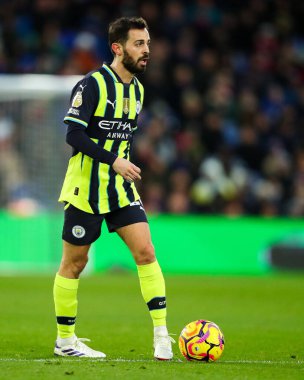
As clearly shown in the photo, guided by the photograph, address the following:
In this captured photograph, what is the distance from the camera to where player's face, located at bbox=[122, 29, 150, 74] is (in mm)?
7168

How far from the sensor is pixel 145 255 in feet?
23.1

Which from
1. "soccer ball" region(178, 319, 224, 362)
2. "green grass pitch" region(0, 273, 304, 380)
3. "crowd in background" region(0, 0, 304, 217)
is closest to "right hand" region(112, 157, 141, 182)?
"soccer ball" region(178, 319, 224, 362)

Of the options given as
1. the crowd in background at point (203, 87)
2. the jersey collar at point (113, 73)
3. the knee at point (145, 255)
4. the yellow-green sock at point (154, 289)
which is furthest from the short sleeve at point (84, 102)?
the crowd in background at point (203, 87)

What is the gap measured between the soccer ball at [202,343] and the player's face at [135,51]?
5.88 feet

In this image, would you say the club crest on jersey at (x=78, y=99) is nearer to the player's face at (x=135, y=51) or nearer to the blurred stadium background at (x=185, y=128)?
the player's face at (x=135, y=51)

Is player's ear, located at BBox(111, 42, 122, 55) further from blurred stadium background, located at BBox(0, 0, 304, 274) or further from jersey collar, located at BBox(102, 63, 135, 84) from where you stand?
blurred stadium background, located at BBox(0, 0, 304, 274)

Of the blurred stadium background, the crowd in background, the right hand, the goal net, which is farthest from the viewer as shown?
the crowd in background

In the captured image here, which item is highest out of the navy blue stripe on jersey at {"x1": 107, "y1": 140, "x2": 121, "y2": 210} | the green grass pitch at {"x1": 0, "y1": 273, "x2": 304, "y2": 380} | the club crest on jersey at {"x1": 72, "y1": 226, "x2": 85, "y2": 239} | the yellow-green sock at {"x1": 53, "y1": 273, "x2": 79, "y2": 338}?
the navy blue stripe on jersey at {"x1": 107, "y1": 140, "x2": 121, "y2": 210}

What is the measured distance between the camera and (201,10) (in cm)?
2075

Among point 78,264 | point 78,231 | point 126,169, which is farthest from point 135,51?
point 78,264

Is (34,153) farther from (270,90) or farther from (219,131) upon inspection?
(270,90)

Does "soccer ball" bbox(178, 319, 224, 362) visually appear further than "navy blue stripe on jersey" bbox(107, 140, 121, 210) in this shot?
No

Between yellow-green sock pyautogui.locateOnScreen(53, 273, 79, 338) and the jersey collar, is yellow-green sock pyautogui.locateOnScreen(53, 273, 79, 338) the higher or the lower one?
the lower one

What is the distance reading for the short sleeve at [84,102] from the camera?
7012 mm
